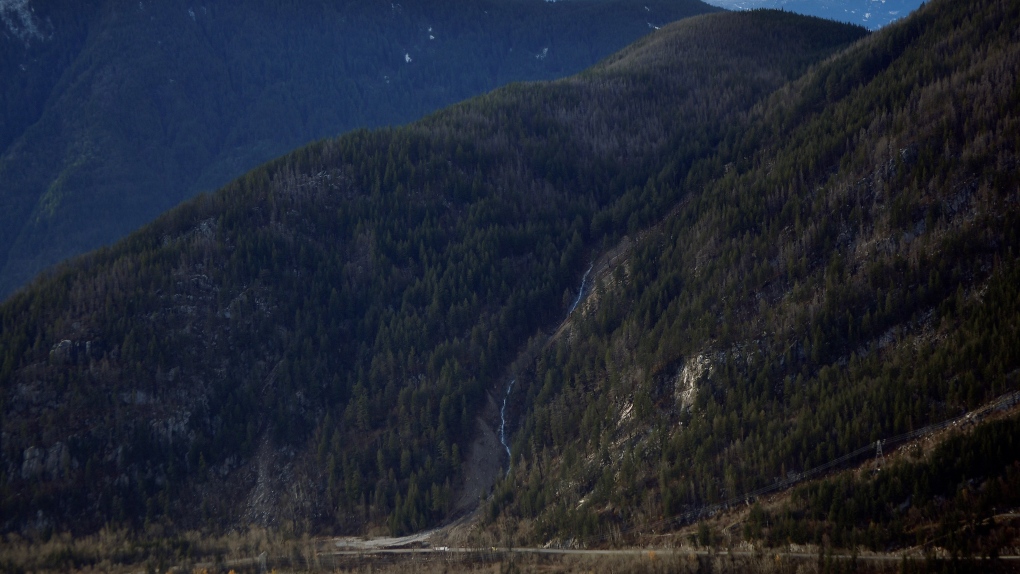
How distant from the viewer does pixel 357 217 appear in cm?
17800

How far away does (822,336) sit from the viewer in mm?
123750

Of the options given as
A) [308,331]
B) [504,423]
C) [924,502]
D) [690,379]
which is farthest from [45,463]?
[924,502]

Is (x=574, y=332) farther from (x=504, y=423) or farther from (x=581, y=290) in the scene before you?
(x=504, y=423)

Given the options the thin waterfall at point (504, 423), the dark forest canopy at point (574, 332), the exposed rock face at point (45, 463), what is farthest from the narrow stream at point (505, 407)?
the exposed rock face at point (45, 463)

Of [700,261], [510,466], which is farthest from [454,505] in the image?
[700,261]

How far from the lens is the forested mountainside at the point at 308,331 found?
13638cm

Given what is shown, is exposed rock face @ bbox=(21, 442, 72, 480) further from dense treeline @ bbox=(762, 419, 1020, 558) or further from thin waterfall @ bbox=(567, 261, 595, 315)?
dense treeline @ bbox=(762, 419, 1020, 558)

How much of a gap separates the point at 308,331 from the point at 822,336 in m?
77.5

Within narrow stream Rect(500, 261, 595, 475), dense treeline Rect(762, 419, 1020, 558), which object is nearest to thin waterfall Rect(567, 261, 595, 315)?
narrow stream Rect(500, 261, 595, 475)

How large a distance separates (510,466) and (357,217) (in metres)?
59.2

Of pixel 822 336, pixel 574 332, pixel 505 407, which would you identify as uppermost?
pixel 574 332

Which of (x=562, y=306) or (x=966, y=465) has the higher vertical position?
A: (x=562, y=306)

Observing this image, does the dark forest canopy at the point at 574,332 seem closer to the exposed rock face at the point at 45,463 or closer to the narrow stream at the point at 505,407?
the exposed rock face at the point at 45,463

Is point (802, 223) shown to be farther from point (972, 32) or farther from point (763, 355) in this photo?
point (972, 32)
